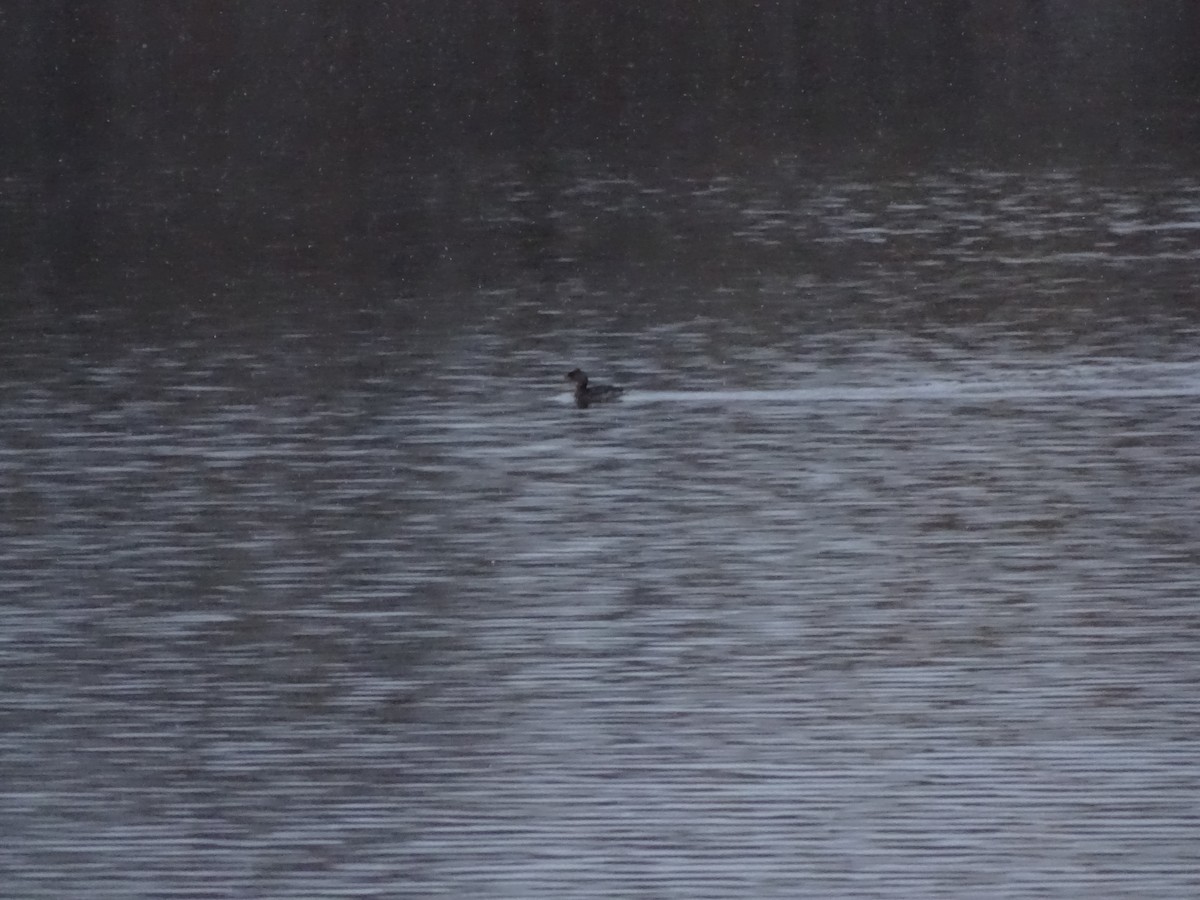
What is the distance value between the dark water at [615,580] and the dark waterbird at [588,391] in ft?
0.27

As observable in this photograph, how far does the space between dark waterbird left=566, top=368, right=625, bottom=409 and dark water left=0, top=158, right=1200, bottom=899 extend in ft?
0.27

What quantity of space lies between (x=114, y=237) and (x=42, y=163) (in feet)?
11.3

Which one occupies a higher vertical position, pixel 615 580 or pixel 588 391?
pixel 588 391

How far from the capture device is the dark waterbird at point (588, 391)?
924cm

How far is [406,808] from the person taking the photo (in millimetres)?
5605

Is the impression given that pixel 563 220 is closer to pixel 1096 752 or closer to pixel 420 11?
pixel 1096 752

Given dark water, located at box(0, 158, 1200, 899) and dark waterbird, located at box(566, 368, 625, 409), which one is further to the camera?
dark waterbird, located at box(566, 368, 625, 409)

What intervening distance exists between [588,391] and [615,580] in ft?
6.96

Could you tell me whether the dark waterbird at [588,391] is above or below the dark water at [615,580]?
above

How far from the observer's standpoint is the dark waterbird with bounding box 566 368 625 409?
9.24 m

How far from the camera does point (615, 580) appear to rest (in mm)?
7234

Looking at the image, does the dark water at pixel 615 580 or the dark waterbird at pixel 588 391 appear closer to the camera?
the dark water at pixel 615 580

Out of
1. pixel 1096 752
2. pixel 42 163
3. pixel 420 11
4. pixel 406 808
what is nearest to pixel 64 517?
pixel 406 808

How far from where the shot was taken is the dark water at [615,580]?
5.43m
